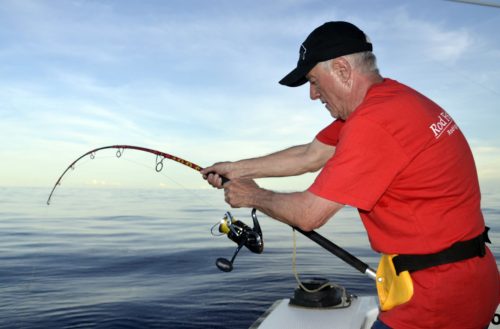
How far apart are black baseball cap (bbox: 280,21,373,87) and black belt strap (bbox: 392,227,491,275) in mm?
998

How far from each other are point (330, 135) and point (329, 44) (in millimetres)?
1235

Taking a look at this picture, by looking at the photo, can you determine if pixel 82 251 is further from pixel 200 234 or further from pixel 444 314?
pixel 444 314

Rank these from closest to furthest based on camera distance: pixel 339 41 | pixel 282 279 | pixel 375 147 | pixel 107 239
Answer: pixel 375 147 < pixel 339 41 < pixel 282 279 < pixel 107 239

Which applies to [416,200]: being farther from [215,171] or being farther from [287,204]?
[215,171]

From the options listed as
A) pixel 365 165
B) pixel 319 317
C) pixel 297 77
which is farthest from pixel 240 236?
pixel 365 165

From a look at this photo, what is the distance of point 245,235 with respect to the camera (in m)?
3.69

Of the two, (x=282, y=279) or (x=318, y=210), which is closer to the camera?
(x=318, y=210)

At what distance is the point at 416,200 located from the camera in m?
2.12

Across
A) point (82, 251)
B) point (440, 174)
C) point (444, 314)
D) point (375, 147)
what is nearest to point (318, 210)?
point (375, 147)

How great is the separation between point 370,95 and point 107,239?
1520 cm

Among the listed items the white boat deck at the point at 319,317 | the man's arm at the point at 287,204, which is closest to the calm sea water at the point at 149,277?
the white boat deck at the point at 319,317

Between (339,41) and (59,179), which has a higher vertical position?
(339,41)

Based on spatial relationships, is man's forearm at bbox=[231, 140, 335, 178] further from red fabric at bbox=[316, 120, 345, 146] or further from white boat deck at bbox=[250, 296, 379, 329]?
white boat deck at bbox=[250, 296, 379, 329]

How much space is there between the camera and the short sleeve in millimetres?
2049
